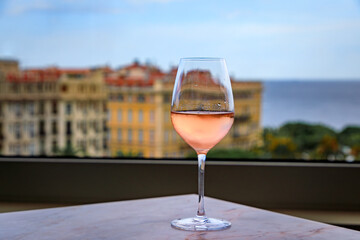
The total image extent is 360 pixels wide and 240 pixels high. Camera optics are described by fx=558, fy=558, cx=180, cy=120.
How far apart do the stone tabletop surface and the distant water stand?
1.50 m

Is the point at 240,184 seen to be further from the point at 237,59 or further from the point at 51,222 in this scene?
the point at 51,222

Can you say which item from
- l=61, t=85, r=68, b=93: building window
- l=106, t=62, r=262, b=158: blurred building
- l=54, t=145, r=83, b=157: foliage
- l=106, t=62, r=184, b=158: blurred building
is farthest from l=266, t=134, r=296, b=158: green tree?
l=61, t=85, r=68, b=93: building window

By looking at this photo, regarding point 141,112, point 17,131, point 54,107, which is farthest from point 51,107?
point 141,112

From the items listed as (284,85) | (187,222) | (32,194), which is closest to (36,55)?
(32,194)

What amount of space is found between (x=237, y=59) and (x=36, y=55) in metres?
0.89

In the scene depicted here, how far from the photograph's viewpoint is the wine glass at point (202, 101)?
2.21 ft

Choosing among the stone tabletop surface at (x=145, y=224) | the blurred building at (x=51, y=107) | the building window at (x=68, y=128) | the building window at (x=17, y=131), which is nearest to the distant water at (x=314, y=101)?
the blurred building at (x=51, y=107)

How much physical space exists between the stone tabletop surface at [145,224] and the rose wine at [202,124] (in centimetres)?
11

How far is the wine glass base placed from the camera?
0.67 meters

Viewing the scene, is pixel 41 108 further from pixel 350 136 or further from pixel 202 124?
pixel 202 124

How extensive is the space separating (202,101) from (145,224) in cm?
17

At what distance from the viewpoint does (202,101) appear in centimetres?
68

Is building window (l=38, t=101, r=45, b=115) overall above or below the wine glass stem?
above

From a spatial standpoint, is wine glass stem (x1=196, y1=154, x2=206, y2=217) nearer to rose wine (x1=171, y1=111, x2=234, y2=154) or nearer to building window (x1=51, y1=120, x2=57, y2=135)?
rose wine (x1=171, y1=111, x2=234, y2=154)
